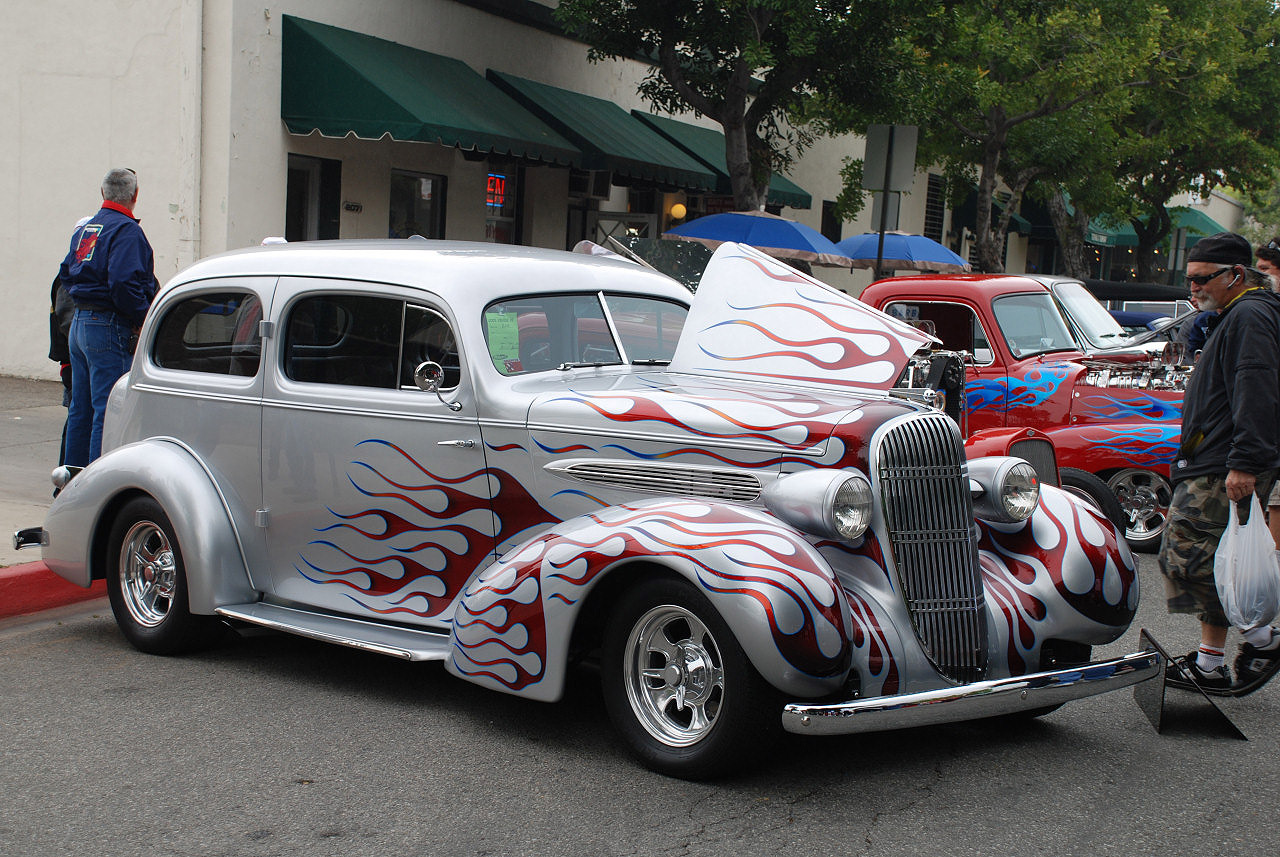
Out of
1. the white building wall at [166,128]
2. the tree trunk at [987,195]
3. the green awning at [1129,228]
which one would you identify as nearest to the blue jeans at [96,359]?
the white building wall at [166,128]

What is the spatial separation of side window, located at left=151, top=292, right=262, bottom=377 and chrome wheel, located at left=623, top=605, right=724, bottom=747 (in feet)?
7.95

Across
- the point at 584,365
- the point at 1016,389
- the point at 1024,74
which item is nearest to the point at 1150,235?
the point at 1024,74

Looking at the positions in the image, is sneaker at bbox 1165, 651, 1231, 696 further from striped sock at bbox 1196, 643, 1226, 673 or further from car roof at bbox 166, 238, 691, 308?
car roof at bbox 166, 238, 691, 308

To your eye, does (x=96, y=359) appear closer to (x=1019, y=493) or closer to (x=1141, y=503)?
(x=1019, y=493)

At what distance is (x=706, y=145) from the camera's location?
18828 millimetres

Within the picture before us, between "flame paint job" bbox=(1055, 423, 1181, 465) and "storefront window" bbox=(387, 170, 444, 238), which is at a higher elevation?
"storefront window" bbox=(387, 170, 444, 238)

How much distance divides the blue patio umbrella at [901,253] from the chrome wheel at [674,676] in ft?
43.0

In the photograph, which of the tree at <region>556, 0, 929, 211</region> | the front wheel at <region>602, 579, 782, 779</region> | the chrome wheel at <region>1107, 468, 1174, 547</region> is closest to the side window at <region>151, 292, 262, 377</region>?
the front wheel at <region>602, 579, 782, 779</region>

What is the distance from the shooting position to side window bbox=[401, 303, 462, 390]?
17.1ft

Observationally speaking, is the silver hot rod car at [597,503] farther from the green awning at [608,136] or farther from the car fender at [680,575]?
the green awning at [608,136]

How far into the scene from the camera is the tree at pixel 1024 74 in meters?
18.2

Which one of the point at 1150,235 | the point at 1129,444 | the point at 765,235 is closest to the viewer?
the point at 1129,444

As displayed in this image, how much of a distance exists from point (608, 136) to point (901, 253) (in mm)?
4263

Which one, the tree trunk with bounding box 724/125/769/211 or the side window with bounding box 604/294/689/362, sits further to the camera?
the tree trunk with bounding box 724/125/769/211
